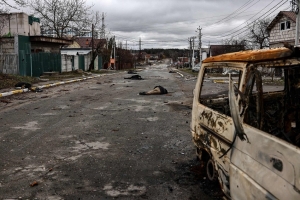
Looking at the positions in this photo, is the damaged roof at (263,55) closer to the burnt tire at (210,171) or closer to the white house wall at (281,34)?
the burnt tire at (210,171)

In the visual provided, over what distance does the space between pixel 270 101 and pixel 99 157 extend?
9.36 ft

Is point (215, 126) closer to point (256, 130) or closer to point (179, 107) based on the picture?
point (256, 130)

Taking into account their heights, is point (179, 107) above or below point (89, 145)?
above

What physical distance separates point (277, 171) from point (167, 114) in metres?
7.39

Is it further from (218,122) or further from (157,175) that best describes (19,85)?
(218,122)

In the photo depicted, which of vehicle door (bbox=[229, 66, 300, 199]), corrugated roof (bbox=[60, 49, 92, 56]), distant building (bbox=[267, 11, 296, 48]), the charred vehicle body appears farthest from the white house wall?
vehicle door (bbox=[229, 66, 300, 199])

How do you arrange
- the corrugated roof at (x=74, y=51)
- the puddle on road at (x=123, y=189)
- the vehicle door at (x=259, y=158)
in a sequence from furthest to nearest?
1. the corrugated roof at (x=74, y=51)
2. the puddle on road at (x=123, y=189)
3. the vehicle door at (x=259, y=158)

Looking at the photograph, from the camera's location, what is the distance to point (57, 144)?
6105mm

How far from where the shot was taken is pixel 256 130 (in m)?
2.59

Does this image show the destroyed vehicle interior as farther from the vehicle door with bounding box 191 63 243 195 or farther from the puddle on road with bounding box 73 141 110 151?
the puddle on road with bounding box 73 141 110 151

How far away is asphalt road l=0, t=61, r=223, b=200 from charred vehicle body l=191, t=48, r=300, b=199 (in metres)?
0.82

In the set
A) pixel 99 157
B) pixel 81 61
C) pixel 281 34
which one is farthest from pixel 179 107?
pixel 81 61

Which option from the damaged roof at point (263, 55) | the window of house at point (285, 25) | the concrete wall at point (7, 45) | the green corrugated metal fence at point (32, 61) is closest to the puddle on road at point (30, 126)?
the damaged roof at point (263, 55)

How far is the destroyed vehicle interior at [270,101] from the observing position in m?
2.80
